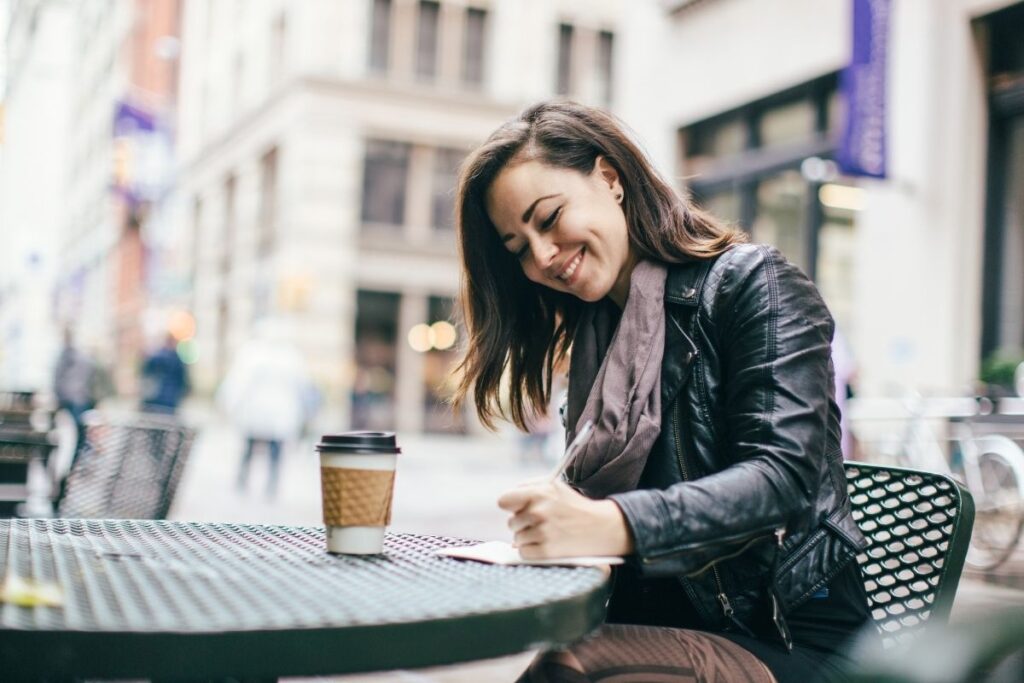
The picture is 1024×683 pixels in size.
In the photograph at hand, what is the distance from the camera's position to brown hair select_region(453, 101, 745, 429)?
2.18 m

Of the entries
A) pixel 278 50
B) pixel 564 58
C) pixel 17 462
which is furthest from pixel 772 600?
pixel 278 50

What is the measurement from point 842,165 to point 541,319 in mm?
7755

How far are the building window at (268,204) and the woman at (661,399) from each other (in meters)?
28.5

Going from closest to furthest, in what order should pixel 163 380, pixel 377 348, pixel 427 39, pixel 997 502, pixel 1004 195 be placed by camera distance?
pixel 997 502, pixel 1004 195, pixel 163 380, pixel 377 348, pixel 427 39

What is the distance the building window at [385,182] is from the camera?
29359 mm

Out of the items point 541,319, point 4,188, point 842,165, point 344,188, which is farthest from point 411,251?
point 4,188

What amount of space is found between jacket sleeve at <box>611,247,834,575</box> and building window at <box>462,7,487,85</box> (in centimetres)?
2907

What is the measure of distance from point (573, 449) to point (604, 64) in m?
31.1

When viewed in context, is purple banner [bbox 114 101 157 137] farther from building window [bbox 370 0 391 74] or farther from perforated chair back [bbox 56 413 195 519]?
perforated chair back [bbox 56 413 195 519]

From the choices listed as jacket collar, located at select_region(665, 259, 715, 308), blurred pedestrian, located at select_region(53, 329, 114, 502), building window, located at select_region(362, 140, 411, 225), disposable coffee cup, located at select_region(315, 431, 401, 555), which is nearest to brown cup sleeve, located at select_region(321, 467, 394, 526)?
disposable coffee cup, located at select_region(315, 431, 401, 555)

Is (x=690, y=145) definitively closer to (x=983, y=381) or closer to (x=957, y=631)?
(x=983, y=381)

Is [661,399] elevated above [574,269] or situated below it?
below

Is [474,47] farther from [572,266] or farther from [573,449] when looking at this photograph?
[573,449]

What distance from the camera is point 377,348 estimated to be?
2945cm
